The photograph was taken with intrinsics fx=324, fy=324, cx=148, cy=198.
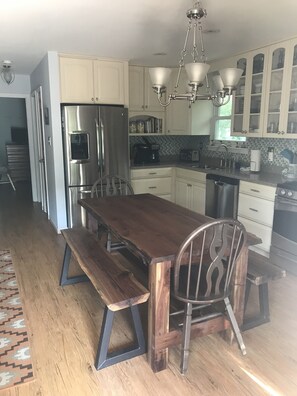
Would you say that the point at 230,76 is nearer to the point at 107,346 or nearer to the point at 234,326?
the point at 234,326

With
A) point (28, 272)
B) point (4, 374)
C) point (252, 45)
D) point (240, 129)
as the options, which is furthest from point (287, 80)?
point (4, 374)

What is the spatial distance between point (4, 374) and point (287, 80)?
356cm

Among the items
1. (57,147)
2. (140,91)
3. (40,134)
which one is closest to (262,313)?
(57,147)

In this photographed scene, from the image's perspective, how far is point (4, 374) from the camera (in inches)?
75.7

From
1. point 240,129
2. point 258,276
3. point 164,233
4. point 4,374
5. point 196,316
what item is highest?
point 240,129

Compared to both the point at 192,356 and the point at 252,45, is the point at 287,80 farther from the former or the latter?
the point at 192,356

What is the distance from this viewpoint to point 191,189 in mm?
4672

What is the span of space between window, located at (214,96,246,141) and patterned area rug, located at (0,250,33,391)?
3.48 meters

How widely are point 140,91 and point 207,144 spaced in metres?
1.35

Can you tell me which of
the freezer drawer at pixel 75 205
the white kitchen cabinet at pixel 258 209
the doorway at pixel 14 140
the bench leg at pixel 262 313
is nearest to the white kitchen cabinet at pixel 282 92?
the white kitchen cabinet at pixel 258 209

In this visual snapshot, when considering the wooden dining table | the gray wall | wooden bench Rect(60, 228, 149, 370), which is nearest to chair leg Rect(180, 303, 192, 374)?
the wooden dining table

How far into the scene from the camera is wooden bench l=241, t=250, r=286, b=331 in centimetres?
216

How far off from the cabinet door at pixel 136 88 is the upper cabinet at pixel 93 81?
0.33 meters

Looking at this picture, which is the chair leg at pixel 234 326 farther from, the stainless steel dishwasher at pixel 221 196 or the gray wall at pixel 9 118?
the gray wall at pixel 9 118
